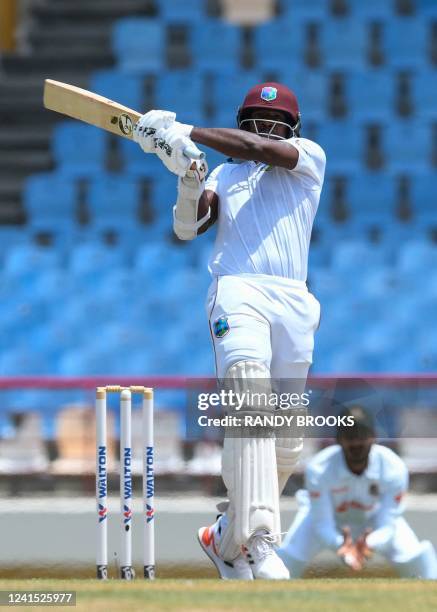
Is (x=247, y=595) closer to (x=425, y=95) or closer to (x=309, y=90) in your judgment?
(x=309, y=90)

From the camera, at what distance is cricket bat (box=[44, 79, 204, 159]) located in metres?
4.48

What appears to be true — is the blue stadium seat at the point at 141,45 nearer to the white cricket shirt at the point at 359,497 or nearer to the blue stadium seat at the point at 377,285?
the blue stadium seat at the point at 377,285

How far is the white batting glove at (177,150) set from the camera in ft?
13.5

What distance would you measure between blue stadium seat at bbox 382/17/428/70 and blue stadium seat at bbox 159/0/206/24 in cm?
164

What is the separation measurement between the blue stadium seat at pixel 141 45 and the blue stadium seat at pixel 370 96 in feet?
5.48

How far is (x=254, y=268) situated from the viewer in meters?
4.29

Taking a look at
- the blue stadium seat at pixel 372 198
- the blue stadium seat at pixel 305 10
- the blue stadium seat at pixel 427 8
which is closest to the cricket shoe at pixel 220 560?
the blue stadium seat at pixel 372 198

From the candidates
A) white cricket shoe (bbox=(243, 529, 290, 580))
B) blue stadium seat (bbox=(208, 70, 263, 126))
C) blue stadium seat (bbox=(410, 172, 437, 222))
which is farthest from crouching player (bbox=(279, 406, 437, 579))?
blue stadium seat (bbox=(208, 70, 263, 126))

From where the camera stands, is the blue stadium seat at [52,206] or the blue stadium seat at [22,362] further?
the blue stadium seat at [52,206]

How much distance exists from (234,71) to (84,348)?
2.89 m

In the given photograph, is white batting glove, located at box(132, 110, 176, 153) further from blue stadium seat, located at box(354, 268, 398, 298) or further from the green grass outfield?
blue stadium seat, located at box(354, 268, 398, 298)

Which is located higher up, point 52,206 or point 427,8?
point 427,8

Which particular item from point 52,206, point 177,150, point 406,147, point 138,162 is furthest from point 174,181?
point 177,150

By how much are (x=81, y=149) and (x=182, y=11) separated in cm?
157
